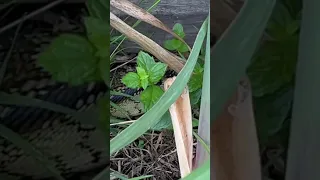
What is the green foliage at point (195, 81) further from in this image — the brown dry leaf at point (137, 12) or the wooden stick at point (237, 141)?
the wooden stick at point (237, 141)

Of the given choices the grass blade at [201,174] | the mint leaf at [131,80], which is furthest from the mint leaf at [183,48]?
the grass blade at [201,174]

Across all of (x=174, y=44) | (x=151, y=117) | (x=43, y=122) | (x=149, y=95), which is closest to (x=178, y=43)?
(x=174, y=44)

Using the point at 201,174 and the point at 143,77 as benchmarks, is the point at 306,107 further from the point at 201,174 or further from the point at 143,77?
the point at 143,77

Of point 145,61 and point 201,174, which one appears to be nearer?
point 201,174

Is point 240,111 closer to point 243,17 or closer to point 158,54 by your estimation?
point 243,17

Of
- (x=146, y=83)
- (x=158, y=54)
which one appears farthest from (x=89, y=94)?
(x=146, y=83)

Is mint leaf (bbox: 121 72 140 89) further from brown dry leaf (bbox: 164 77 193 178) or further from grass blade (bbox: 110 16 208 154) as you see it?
grass blade (bbox: 110 16 208 154)
